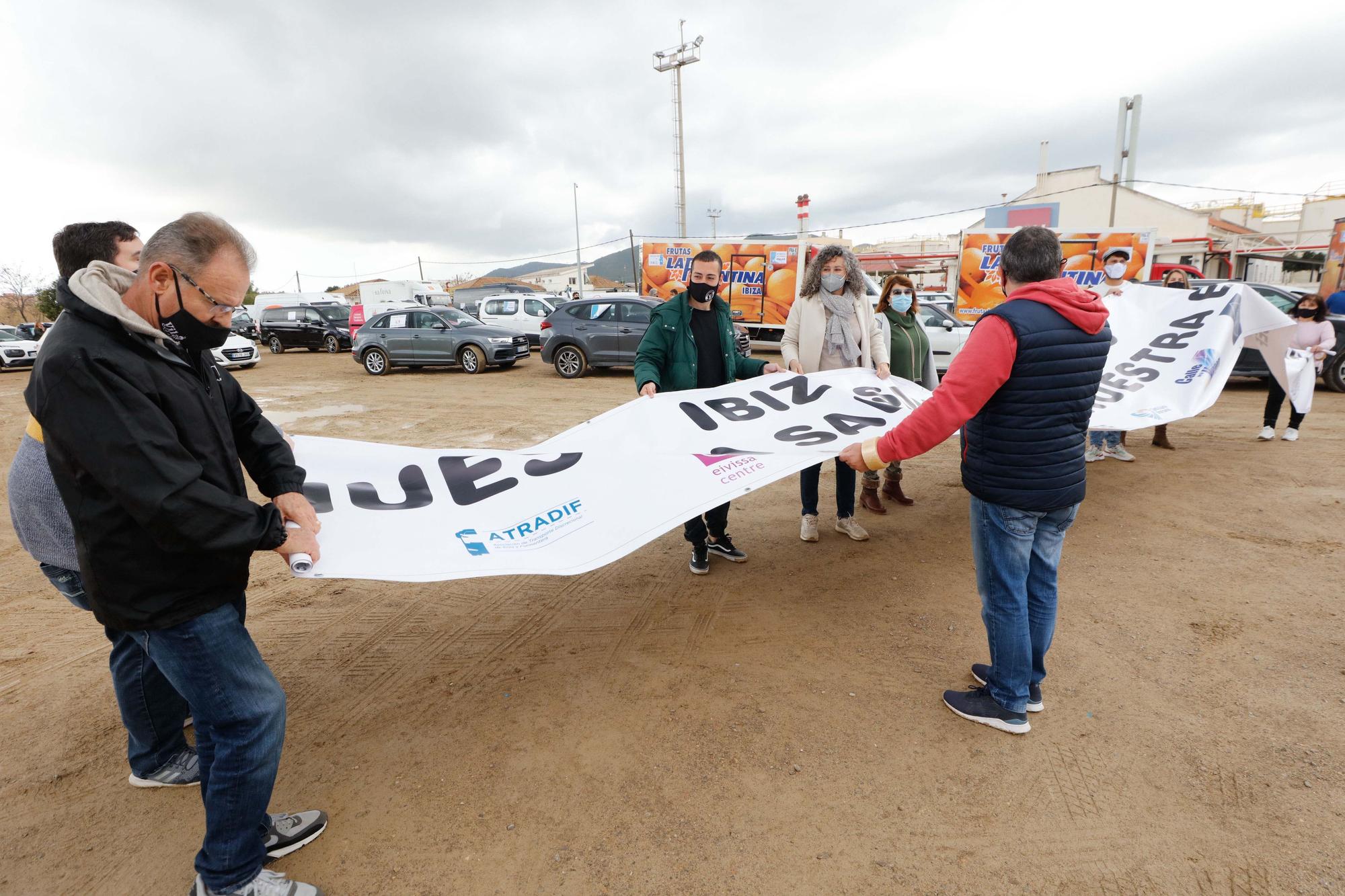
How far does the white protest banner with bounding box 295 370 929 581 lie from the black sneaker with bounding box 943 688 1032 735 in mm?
1212

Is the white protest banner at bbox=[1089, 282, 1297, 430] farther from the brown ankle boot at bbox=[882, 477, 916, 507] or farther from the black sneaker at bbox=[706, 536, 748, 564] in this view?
the black sneaker at bbox=[706, 536, 748, 564]

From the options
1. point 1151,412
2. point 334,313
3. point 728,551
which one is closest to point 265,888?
point 728,551

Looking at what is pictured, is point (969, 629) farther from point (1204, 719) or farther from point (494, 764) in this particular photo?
point (494, 764)

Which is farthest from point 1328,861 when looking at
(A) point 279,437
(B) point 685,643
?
(A) point 279,437

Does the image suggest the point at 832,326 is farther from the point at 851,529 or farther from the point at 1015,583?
the point at 1015,583

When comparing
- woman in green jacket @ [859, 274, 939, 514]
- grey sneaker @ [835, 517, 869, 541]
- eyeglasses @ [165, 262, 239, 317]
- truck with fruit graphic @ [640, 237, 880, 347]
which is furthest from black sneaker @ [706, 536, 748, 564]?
truck with fruit graphic @ [640, 237, 880, 347]

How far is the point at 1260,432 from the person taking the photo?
7.24 metres

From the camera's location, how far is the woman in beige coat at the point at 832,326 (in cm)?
434

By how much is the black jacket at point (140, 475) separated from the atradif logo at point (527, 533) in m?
0.74

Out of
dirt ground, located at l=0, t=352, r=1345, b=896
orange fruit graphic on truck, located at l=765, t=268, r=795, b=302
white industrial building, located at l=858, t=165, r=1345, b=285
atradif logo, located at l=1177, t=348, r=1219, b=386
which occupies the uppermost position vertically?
white industrial building, located at l=858, t=165, r=1345, b=285

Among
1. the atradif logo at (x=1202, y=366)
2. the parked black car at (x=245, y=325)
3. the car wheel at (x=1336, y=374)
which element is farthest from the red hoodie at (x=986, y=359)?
the parked black car at (x=245, y=325)

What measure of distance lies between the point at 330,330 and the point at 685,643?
22232 mm

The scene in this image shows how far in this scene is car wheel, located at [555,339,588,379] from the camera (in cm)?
1353

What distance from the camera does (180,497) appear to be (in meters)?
1.55
